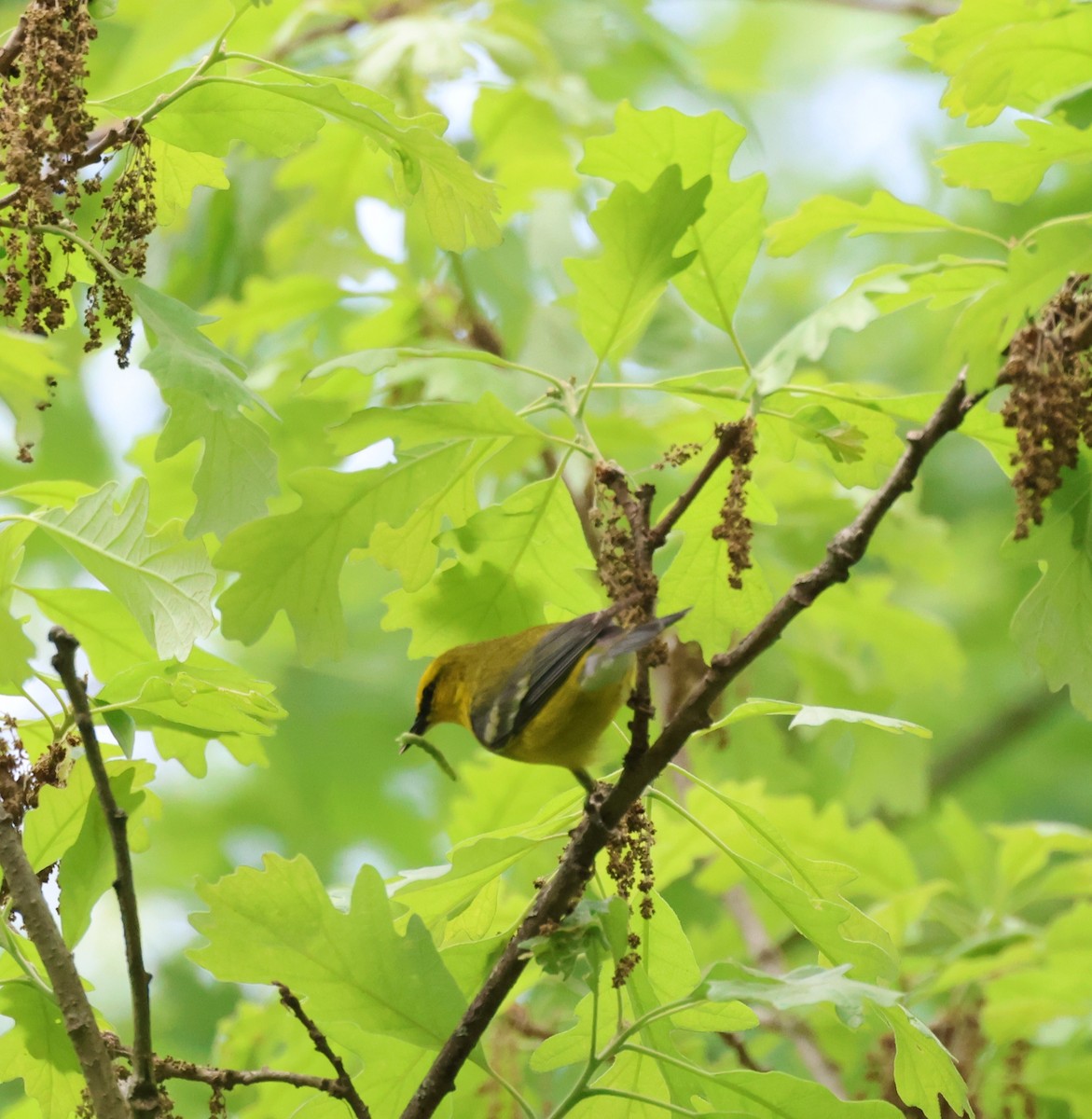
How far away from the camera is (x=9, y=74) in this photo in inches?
53.1

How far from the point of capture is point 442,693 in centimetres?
198

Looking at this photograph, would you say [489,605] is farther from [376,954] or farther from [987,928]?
[987,928]

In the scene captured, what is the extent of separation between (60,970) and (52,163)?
2.55 ft

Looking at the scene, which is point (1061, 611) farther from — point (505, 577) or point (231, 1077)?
point (231, 1077)

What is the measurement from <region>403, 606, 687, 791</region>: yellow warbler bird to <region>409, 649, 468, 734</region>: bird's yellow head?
0.6 inches

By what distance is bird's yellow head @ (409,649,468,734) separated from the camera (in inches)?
76.8

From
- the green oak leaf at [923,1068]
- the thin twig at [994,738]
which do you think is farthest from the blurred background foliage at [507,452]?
the green oak leaf at [923,1068]

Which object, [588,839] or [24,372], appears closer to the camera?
[588,839]

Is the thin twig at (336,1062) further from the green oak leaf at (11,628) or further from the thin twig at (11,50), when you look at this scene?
the thin twig at (11,50)

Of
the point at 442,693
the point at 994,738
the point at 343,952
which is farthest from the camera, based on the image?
the point at 994,738

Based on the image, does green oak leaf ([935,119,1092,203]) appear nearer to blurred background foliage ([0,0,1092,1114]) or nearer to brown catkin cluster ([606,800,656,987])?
blurred background foliage ([0,0,1092,1114])

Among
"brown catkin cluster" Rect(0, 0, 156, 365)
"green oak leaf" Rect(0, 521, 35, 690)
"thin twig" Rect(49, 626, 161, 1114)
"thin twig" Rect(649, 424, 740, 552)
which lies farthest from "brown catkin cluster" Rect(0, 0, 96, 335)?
"thin twig" Rect(649, 424, 740, 552)

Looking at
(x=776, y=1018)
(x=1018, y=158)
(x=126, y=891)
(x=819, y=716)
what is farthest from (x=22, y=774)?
(x=776, y=1018)

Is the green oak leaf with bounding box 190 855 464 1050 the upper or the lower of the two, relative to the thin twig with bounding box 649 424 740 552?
lower
